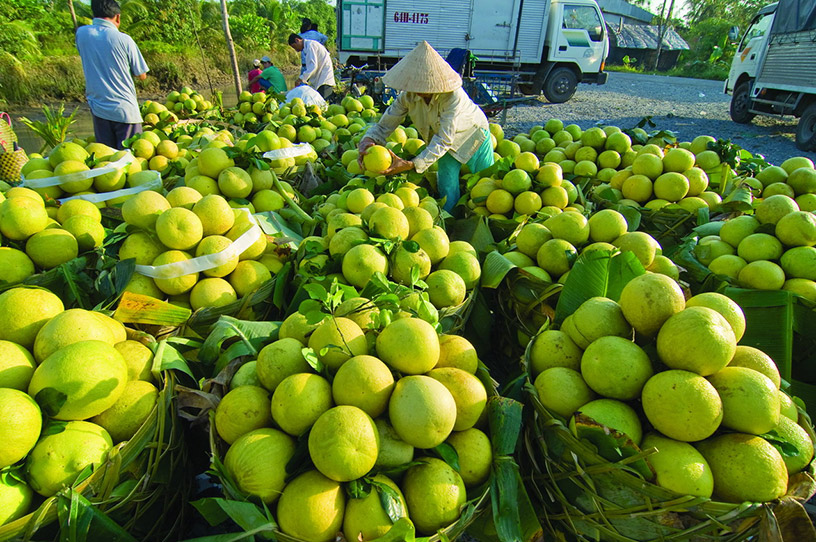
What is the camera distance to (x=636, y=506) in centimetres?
117

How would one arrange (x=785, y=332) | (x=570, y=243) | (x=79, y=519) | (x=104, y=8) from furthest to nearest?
(x=104, y=8) < (x=570, y=243) < (x=785, y=332) < (x=79, y=519)

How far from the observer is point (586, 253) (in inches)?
78.0

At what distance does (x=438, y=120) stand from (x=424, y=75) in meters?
0.48

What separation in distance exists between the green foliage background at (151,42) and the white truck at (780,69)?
43.2ft

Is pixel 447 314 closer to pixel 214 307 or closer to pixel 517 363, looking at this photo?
pixel 517 363

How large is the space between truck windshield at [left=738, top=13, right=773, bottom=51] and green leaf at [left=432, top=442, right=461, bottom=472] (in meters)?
14.6

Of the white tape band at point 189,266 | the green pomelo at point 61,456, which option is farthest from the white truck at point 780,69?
the green pomelo at point 61,456

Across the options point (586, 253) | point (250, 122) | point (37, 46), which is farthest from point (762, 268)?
point (37, 46)

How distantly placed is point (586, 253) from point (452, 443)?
1.10m

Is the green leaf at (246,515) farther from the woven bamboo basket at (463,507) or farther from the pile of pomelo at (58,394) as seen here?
the pile of pomelo at (58,394)

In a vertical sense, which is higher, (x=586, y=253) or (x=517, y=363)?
(x=586, y=253)

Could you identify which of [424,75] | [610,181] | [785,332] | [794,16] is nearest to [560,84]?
[794,16]

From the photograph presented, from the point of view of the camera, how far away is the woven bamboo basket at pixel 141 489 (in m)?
1.12

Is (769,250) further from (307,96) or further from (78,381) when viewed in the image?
(307,96)
